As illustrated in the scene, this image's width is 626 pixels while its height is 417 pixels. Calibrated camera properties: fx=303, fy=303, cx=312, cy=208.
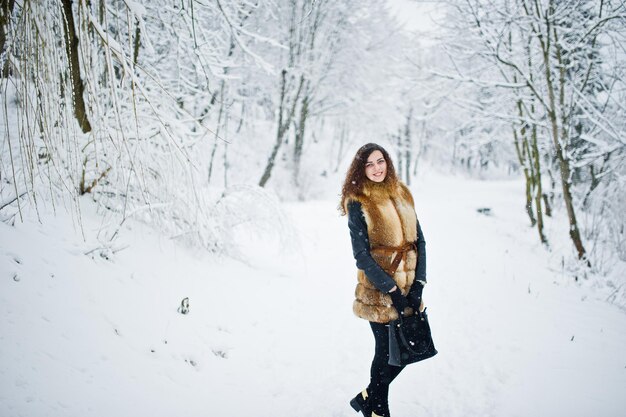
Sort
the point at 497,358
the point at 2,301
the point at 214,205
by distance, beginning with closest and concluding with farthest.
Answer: the point at 2,301 < the point at 497,358 < the point at 214,205

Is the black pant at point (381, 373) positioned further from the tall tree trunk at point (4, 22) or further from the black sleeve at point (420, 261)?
the tall tree trunk at point (4, 22)

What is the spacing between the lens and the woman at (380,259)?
6.70 ft

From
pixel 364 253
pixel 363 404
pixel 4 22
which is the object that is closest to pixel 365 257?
pixel 364 253

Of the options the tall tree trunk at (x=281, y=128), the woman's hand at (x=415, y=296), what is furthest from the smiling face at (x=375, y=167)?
the tall tree trunk at (x=281, y=128)

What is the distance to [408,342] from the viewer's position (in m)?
1.96

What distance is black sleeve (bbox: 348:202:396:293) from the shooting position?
197 cm

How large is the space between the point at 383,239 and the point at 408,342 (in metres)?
0.68

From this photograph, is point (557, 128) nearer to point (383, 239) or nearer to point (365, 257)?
point (383, 239)

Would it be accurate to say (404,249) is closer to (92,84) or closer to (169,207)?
(92,84)

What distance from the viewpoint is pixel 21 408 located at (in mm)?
1545

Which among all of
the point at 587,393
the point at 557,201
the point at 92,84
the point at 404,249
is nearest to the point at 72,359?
the point at 92,84

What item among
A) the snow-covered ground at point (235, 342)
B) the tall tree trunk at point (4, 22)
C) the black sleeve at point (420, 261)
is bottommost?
the snow-covered ground at point (235, 342)

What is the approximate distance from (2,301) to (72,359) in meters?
0.57

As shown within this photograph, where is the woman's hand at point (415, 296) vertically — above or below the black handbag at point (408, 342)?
above
